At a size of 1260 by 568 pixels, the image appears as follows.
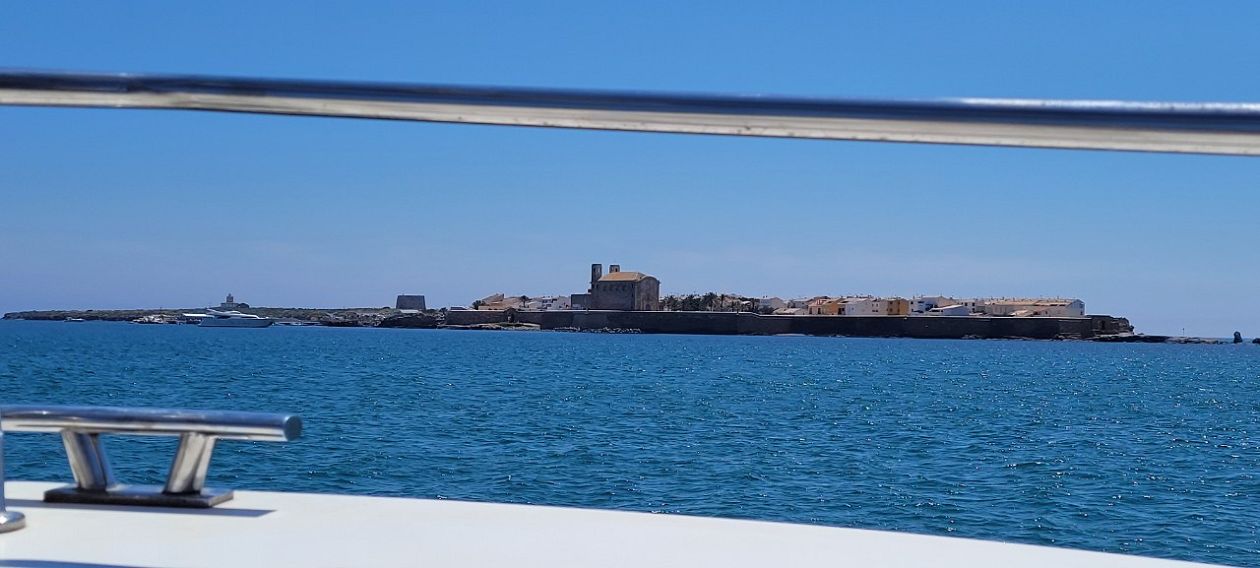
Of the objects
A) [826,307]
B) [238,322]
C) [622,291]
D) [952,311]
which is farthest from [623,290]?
[238,322]

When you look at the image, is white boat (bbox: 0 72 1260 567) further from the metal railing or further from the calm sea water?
the calm sea water

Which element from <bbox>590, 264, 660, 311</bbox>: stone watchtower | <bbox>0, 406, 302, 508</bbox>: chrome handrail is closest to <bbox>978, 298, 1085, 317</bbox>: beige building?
<bbox>590, 264, 660, 311</bbox>: stone watchtower

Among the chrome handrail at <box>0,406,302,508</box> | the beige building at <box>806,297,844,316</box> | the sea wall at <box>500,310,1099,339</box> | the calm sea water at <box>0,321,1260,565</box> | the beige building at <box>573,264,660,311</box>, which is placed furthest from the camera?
the beige building at <box>806,297,844,316</box>

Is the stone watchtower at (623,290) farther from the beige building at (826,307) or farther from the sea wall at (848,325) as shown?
the beige building at (826,307)

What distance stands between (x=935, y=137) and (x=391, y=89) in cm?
44

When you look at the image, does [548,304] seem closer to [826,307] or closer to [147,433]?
[826,307]

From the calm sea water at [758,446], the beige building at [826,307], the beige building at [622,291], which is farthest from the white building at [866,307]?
the calm sea water at [758,446]

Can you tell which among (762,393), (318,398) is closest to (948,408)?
(762,393)

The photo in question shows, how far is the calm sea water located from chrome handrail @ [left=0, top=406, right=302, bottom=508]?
9331 millimetres

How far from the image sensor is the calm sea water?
40.3 ft

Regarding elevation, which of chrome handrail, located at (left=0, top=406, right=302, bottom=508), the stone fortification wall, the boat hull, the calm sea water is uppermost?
the stone fortification wall

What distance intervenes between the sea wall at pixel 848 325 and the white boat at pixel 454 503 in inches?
3808

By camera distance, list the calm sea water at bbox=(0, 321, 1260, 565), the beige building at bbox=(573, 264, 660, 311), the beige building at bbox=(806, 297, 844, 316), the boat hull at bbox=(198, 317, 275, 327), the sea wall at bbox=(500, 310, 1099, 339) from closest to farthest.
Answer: the calm sea water at bbox=(0, 321, 1260, 565) → the sea wall at bbox=(500, 310, 1099, 339) → the beige building at bbox=(573, 264, 660, 311) → the beige building at bbox=(806, 297, 844, 316) → the boat hull at bbox=(198, 317, 275, 327)

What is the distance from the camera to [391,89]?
0.95 metres
